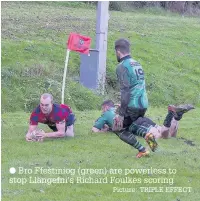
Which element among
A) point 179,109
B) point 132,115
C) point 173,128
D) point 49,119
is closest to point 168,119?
point 173,128

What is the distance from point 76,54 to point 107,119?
8.10 meters

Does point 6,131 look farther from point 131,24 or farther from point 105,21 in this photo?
point 131,24

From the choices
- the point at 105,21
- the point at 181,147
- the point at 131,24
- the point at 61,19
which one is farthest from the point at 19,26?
the point at 181,147

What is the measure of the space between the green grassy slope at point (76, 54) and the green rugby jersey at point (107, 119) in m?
3.61

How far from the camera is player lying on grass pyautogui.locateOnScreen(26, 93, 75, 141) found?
34.2 ft

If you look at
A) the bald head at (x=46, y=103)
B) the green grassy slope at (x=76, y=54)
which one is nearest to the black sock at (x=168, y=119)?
the bald head at (x=46, y=103)

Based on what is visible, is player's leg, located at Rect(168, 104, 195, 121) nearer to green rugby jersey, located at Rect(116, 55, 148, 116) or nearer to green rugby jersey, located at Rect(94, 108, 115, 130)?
green rugby jersey, located at Rect(94, 108, 115, 130)

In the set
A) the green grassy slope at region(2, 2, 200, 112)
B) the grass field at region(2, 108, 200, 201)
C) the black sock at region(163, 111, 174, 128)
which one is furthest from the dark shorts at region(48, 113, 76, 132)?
the green grassy slope at region(2, 2, 200, 112)

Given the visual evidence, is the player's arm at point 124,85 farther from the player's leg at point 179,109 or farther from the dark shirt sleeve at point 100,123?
the dark shirt sleeve at point 100,123

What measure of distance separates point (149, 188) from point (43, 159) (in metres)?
1.87

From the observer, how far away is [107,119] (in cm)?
1171

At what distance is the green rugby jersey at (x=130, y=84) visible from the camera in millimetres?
9039

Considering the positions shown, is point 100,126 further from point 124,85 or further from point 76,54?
point 76,54

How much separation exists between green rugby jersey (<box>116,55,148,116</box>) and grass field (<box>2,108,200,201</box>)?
852 millimetres
